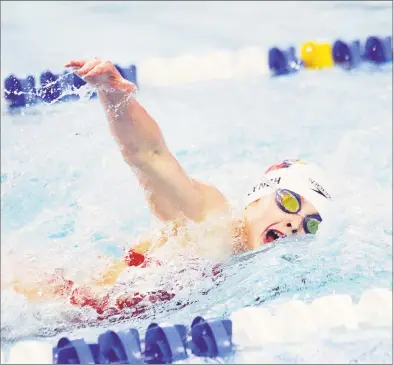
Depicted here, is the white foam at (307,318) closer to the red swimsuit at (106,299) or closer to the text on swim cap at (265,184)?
the red swimsuit at (106,299)

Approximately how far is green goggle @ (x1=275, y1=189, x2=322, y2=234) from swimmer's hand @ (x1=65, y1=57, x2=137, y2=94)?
52 cm

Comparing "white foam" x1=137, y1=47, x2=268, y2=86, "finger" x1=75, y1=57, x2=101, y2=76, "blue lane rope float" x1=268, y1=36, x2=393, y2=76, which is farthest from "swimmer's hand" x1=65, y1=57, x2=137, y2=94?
"blue lane rope float" x1=268, y1=36, x2=393, y2=76

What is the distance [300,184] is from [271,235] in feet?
0.57

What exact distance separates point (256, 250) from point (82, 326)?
0.52 m

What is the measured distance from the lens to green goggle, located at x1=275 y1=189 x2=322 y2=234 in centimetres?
212

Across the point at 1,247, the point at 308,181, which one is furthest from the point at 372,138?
the point at 1,247

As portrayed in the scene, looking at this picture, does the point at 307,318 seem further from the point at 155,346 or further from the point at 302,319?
the point at 155,346

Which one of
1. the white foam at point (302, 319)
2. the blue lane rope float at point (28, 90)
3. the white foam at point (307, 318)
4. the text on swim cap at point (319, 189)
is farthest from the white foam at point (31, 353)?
the blue lane rope float at point (28, 90)

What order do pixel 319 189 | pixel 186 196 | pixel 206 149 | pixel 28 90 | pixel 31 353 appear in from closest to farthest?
pixel 31 353, pixel 186 196, pixel 319 189, pixel 206 149, pixel 28 90

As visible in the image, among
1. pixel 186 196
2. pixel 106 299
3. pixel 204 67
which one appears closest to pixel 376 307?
pixel 186 196

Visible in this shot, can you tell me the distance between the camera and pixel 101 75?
1.85m

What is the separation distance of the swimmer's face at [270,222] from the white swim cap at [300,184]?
2cm

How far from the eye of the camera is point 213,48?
4.74 metres

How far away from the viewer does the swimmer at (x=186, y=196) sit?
1.98m
